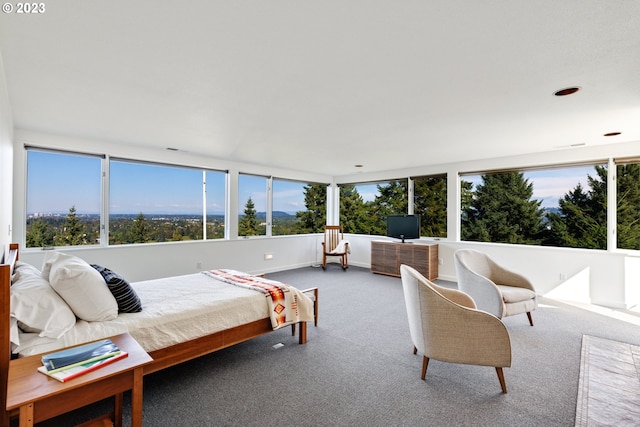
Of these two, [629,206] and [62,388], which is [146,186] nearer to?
[62,388]

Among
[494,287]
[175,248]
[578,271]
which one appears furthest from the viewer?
[175,248]

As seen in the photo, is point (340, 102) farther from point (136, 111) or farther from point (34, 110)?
point (34, 110)

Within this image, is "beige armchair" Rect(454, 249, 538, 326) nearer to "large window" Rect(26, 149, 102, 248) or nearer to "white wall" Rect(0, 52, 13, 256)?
"white wall" Rect(0, 52, 13, 256)

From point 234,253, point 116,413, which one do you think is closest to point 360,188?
point 234,253

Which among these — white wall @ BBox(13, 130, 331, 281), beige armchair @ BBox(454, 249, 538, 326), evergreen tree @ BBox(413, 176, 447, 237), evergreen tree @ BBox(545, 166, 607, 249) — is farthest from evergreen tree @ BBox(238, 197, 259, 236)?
evergreen tree @ BBox(545, 166, 607, 249)

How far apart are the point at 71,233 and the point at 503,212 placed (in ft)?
26.3

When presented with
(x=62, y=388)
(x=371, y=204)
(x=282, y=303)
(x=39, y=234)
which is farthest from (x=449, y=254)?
(x=39, y=234)

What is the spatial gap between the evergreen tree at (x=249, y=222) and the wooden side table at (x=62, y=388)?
481 centimetres

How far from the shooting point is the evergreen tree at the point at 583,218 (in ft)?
17.7

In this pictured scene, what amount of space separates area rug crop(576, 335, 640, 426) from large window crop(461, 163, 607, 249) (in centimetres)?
319

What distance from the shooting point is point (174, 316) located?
2268 mm

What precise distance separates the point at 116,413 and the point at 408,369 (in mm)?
2165

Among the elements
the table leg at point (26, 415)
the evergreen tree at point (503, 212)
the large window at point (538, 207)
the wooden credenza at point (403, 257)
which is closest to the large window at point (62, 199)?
the table leg at point (26, 415)

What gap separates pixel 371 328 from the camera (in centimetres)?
345
